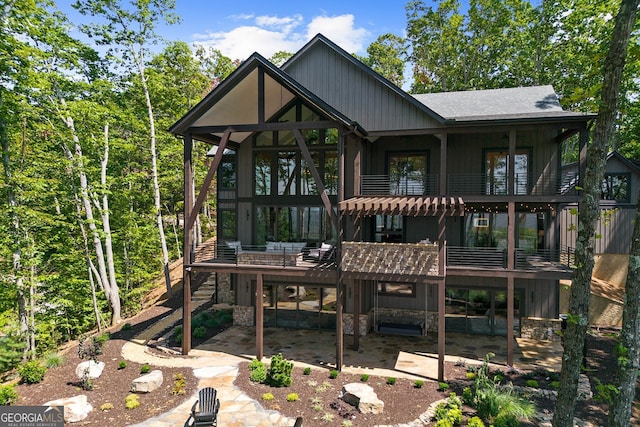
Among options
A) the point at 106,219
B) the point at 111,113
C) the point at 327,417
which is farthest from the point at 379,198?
the point at 111,113

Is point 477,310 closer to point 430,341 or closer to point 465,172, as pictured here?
point 430,341

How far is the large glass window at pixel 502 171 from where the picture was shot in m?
15.2

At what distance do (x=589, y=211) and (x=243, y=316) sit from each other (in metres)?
14.7

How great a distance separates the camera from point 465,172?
51.5 ft

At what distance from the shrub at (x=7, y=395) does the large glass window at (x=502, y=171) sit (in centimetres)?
1739

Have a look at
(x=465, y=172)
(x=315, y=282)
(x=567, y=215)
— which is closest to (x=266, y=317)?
(x=315, y=282)

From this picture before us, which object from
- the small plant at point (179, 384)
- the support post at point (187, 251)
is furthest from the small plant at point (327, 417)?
the support post at point (187, 251)

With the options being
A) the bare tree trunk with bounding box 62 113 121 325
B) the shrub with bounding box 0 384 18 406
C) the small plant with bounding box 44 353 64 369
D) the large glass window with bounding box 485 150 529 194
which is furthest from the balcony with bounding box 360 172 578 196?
the bare tree trunk with bounding box 62 113 121 325

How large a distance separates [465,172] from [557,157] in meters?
3.47

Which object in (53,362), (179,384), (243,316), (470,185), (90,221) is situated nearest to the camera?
(179,384)

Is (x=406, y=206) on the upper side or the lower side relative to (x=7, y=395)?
upper

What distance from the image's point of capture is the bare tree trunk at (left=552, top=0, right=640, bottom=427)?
6.50 metres

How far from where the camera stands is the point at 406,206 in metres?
12.9

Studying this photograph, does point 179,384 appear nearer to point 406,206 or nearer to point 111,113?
point 406,206
